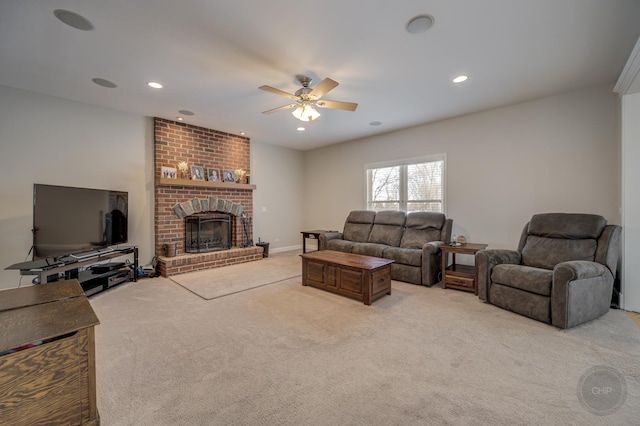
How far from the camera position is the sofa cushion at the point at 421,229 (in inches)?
175

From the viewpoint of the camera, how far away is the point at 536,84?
336 cm

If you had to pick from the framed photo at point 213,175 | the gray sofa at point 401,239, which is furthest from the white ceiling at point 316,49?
the gray sofa at point 401,239

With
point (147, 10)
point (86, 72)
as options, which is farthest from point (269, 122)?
point (147, 10)

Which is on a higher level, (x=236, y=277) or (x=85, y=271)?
(x=85, y=271)

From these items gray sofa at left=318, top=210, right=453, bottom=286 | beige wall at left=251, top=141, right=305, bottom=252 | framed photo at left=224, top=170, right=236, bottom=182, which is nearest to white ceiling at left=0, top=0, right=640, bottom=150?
framed photo at left=224, top=170, right=236, bottom=182

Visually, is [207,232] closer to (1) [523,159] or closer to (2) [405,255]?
(2) [405,255]

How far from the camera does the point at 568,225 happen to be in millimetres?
3213

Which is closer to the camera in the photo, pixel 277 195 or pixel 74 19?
pixel 74 19

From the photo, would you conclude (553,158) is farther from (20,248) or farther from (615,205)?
(20,248)

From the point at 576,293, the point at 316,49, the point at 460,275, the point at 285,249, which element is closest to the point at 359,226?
the point at 460,275

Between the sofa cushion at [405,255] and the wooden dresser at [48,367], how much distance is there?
12.1ft

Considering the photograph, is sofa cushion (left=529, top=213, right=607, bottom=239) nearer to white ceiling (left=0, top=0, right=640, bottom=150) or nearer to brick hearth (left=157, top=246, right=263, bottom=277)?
white ceiling (left=0, top=0, right=640, bottom=150)

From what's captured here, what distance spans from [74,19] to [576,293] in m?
5.00

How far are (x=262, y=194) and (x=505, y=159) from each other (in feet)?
15.9
